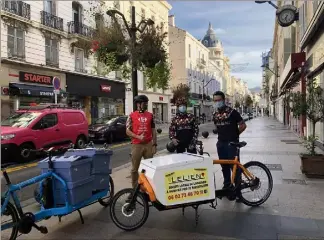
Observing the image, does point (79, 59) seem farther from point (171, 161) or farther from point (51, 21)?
point (171, 161)

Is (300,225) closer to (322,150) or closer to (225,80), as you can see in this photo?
(322,150)

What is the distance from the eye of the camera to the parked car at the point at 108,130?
19.0m

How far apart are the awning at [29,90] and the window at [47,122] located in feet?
29.0

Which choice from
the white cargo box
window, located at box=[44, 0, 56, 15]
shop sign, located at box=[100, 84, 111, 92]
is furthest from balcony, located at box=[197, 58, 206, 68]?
the white cargo box

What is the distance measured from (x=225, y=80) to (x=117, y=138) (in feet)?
285

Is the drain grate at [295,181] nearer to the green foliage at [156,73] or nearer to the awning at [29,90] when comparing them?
the green foliage at [156,73]

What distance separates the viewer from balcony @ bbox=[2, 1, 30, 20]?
2092 cm

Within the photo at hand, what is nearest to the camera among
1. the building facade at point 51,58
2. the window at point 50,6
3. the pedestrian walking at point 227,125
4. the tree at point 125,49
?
the pedestrian walking at point 227,125

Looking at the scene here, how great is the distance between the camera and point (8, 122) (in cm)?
1298

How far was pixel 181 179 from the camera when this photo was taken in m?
4.70

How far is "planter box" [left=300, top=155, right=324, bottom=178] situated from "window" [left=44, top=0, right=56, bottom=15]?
21.7 metres

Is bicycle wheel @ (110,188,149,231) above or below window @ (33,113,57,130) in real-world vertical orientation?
below

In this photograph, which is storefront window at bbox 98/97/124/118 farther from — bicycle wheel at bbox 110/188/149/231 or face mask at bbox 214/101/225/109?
bicycle wheel at bbox 110/188/149/231

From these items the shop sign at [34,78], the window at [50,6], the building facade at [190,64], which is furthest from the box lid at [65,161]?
the building facade at [190,64]
